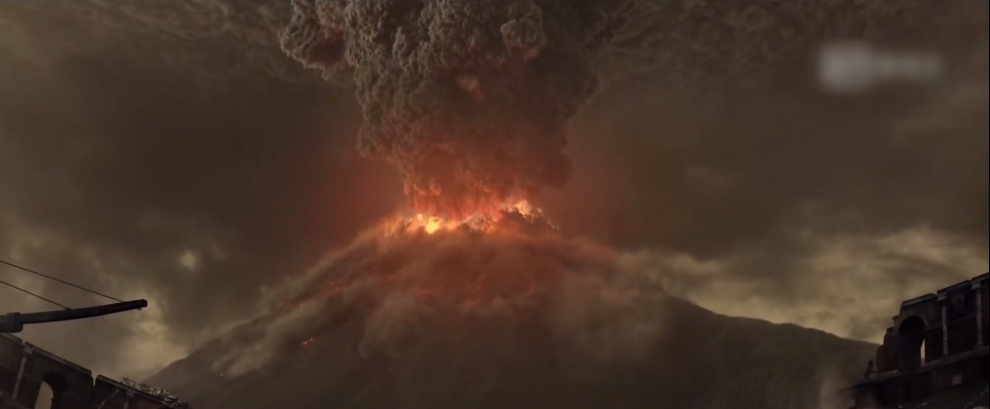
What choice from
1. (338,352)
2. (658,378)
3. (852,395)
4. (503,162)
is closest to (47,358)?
(852,395)

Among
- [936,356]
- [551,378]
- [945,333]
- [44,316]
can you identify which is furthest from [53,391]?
[551,378]

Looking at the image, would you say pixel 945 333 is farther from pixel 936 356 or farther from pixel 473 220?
pixel 473 220

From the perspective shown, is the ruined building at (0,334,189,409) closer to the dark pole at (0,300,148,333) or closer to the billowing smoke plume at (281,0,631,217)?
the dark pole at (0,300,148,333)

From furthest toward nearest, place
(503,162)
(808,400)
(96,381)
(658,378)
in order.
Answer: (658,378) < (503,162) < (808,400) < (96,381)

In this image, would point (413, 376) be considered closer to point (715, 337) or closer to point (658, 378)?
point (658, 378)

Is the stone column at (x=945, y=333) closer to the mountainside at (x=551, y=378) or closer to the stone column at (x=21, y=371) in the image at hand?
the mountainside at (x=551, y=378)

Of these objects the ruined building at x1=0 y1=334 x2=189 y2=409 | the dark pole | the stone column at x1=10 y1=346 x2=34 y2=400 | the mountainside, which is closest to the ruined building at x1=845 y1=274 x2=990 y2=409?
the mountainside
